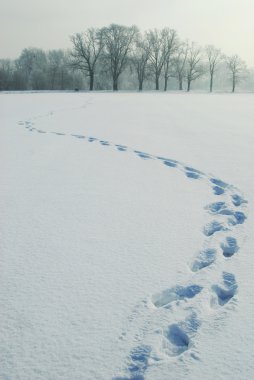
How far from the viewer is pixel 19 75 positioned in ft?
Answer: 143

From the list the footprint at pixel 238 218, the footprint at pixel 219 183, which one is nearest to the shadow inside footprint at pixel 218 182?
the footprint at pixel 219 183

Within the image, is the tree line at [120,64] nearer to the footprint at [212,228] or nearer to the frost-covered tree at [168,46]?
the frost-covered tree at [168,46]

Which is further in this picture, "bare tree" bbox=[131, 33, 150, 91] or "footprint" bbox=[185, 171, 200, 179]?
"bare tree" bbox=[131, 33, 150, 91]

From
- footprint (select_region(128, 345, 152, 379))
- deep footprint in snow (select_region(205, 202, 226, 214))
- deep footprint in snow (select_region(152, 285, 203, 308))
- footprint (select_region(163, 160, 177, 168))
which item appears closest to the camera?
footprint (select_region(128, 345, 152, 379))

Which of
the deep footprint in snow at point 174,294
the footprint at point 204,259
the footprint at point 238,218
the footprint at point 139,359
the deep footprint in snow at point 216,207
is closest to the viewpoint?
the footprint at point 139,359

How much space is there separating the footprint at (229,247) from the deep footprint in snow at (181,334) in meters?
0.85

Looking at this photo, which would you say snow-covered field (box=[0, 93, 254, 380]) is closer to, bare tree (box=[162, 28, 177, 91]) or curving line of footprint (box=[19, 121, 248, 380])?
curving line of footprint (box=[19, 121, 248, 380])

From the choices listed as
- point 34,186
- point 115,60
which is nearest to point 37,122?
point 34,186

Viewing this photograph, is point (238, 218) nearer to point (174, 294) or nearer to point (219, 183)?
point (219, 183)

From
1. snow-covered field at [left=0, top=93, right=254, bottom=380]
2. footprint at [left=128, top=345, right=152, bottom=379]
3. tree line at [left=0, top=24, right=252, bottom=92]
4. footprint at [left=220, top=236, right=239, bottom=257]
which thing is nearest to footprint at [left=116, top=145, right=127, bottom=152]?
snow-covered field at [left=0, top=93, right=254, bottom=380]

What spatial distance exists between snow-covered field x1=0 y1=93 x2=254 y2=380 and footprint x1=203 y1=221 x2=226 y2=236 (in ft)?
0.08

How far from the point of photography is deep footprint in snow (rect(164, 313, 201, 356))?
179 centimetres

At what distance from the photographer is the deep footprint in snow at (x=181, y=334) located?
1788 millimetres

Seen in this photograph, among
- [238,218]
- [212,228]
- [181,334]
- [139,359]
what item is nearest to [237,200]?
[238,218]
